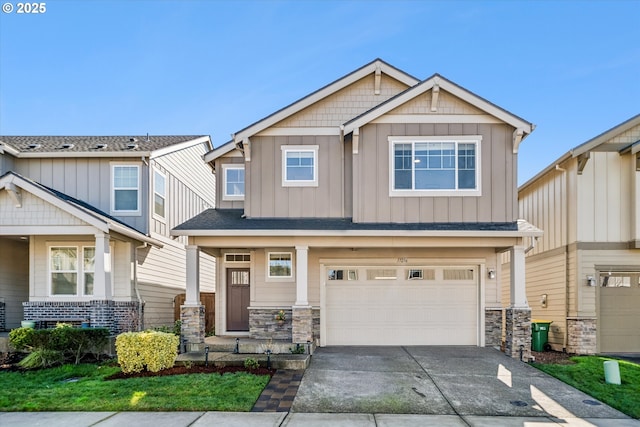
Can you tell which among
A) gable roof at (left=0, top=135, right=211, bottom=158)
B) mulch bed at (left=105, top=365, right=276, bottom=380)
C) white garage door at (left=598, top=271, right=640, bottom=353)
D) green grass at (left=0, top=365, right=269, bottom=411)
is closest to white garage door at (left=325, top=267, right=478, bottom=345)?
white garage door at (left=598, top=271, right=640, bottom=353)

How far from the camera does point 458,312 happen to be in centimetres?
1288

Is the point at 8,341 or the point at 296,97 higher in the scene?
the point at 296,97

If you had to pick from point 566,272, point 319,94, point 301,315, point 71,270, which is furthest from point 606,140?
point 71,270

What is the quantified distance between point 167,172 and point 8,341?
256 inches

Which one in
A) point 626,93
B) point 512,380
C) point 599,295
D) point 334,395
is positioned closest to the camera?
point 334,395

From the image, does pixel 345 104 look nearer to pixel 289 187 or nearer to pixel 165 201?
pixel 289 187

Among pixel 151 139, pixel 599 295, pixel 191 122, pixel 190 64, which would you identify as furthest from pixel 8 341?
pixel 599 295

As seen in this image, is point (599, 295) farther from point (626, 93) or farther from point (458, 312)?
point (626, 93)

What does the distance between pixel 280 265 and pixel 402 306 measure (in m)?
3.39

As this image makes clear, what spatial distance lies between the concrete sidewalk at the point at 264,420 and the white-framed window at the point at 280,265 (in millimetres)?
5824

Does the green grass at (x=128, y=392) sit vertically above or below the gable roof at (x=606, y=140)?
below

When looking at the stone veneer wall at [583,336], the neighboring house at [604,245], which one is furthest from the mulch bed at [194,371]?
the neighboring house at [604,245]

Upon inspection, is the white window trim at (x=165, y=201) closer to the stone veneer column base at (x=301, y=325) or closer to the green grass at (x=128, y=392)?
the green grass at (x=128, y=392)

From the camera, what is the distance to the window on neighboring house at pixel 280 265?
13.1 m
